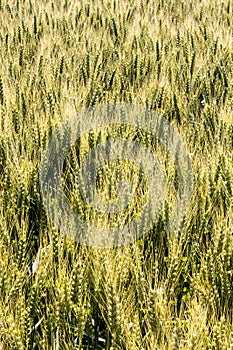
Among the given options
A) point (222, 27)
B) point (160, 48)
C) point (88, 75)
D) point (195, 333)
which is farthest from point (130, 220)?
point (222, 27)

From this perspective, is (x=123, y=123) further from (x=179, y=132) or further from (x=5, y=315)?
(x=5, y=315)

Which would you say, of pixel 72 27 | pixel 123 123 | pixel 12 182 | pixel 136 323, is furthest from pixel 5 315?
pixel 72 27

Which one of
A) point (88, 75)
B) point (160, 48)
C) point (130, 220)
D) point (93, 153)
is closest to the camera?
point (130, 220)

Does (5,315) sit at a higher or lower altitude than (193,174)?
lower

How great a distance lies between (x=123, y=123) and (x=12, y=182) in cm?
76

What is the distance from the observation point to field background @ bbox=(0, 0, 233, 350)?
4.65 ft

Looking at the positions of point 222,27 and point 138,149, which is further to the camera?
point 222,27

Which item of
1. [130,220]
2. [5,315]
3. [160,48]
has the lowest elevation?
[5,315]

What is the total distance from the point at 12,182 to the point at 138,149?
1.94ft

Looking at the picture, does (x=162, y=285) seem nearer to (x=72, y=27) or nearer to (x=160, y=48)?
(x=160, y=48)

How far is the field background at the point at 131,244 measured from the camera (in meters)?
1.42

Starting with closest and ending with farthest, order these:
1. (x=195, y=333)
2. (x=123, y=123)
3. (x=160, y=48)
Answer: (x=195, y=333), (x=123, y=123), (x=160, y=48)

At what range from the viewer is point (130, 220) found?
5.87 feet

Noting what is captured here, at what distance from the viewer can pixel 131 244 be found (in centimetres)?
175
